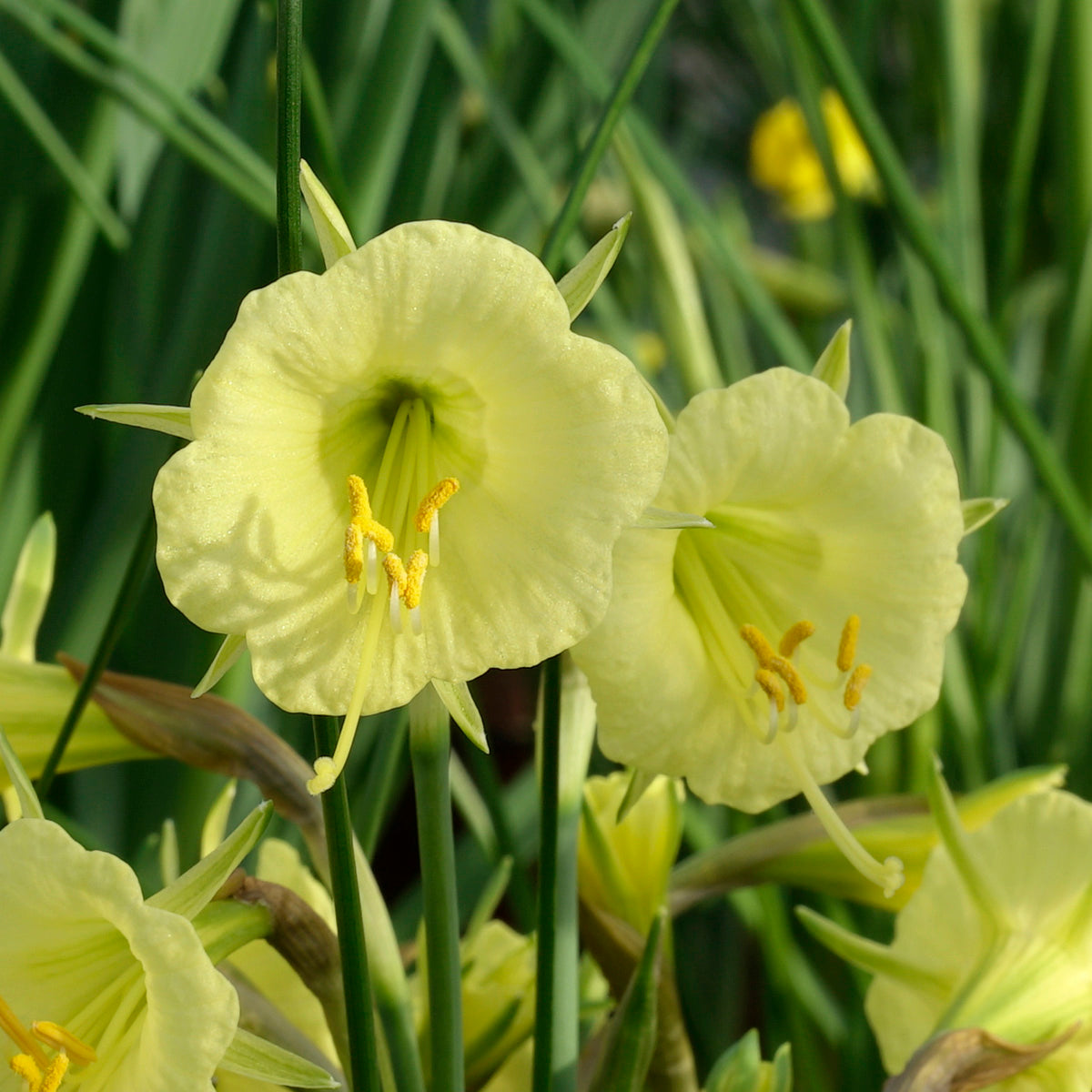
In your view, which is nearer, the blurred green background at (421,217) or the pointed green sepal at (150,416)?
the pointed green sepal at (150,416)

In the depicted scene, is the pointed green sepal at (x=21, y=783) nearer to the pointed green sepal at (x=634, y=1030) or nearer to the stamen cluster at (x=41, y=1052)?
the stamen cluster at (x=41, y=1052)

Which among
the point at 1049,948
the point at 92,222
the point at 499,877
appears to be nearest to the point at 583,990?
the point at 499,877

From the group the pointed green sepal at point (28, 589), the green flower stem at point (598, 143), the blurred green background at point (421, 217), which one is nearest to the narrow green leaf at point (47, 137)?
the blurred green background at point (421, 217)

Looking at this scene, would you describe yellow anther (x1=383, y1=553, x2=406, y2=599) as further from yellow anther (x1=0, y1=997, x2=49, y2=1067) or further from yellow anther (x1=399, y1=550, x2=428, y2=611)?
yellow anther (x1=0, y1=997, x2=49, y2=1067)

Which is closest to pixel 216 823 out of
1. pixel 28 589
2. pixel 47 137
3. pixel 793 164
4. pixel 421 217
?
pixel 28 589

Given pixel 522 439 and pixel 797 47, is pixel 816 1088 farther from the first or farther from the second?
pixel 797 47
